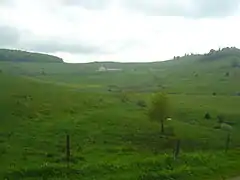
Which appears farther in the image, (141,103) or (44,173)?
(141,103)

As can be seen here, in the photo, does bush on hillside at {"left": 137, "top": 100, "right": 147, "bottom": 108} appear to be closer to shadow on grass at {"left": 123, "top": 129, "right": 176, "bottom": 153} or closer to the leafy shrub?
the leafy shrub

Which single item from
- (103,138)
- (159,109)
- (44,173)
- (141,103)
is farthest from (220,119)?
(44,173)

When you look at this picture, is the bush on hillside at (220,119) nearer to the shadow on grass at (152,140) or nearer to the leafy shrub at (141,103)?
the leafy shrub at (141,103)

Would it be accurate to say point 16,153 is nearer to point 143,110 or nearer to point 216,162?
point 216,162

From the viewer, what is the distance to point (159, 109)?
259 ft

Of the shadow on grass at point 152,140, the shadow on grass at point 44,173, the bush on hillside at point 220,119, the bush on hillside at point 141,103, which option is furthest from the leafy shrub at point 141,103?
the shadow on grass at point 44,173

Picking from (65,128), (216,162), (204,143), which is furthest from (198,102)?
(216,162)

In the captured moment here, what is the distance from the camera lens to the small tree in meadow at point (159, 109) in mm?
78625

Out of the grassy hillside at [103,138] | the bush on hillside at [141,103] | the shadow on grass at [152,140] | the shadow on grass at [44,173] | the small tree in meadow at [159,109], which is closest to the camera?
the shadow on grass at [44,173]

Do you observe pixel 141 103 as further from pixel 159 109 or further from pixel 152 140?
pixel 152 140

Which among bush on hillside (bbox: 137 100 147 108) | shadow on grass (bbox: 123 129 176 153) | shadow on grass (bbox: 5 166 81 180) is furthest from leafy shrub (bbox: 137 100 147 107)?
shadow on grass (bbox: 5 166 81 180)

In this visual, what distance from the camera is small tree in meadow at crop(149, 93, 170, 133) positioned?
78.6 metres

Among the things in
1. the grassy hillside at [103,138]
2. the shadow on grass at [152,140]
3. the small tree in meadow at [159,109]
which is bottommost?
the shadow on grass at [152,140]

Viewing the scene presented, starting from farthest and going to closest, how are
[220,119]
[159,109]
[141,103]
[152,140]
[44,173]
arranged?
[141,103] < [220,119] < [159,109] < [152,140] < [44,173]
